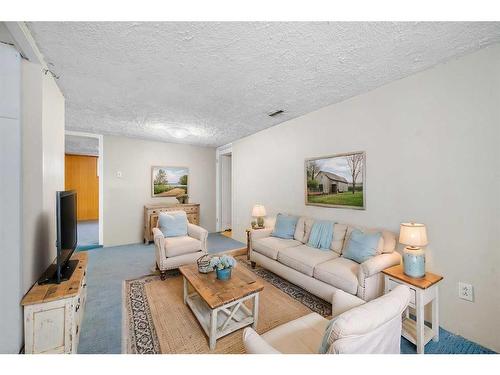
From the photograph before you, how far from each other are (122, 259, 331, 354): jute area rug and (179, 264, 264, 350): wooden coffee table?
77 millimetres

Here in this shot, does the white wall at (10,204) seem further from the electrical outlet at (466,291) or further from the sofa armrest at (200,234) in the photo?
the electrical outlet at (466,291)

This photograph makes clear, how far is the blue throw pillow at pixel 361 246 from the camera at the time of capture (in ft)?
7.03

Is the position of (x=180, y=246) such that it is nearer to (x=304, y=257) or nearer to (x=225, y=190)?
(x=304, y=257)

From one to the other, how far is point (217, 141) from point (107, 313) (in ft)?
12.6

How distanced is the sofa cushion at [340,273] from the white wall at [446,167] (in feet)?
2.12

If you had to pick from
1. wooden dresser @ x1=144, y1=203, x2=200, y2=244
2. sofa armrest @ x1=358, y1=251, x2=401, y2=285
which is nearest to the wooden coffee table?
sofa armrest @ x1=358, y1=251, x2=401, y2=285

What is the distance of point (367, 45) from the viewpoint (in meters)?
1.59

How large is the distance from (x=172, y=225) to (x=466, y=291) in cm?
357

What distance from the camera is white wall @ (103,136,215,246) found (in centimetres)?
445

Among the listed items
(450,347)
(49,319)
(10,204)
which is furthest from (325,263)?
(10,204)

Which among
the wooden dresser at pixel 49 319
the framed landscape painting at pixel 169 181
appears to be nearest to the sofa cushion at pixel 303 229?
the wooden dresser at pixel 49 319

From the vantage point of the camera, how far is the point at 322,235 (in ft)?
8.99

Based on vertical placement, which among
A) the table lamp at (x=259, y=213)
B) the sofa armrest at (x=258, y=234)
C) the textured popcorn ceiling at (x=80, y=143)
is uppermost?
the textured popcorn ceiling at (x=80, y=143)
